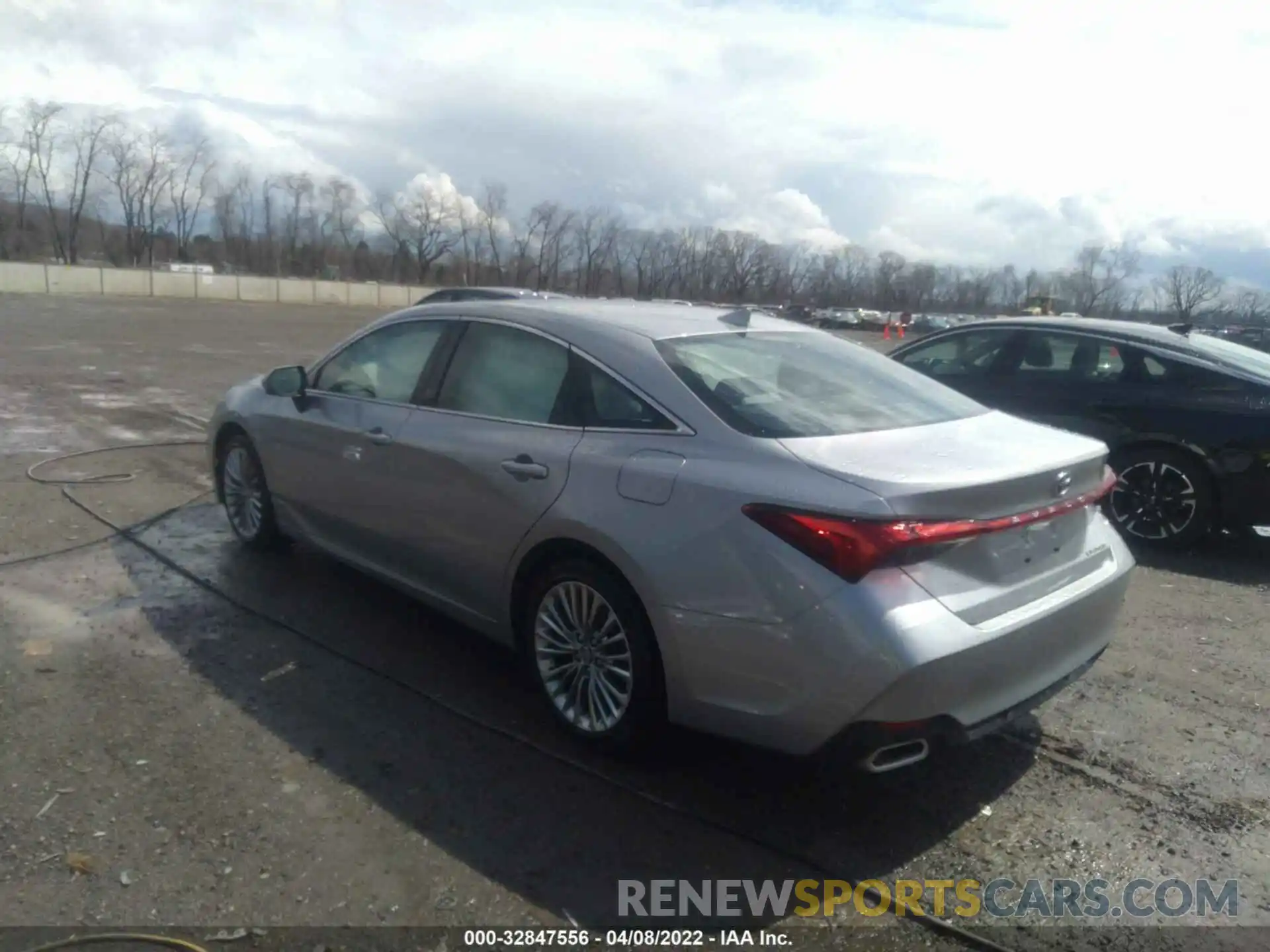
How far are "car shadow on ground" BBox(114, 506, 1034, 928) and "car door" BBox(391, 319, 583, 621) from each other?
421 millimetres

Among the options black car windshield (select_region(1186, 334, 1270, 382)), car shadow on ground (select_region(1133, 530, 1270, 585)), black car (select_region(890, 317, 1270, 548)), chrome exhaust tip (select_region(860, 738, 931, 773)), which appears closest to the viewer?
chrome exhaust tip (select_region(860, 738, 931, 773))

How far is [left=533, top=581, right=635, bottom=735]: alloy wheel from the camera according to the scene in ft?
12.0

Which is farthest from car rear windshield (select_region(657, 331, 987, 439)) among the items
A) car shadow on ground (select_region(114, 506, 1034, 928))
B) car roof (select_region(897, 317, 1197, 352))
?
car roof (select_region(897, 317, 1197, 352))

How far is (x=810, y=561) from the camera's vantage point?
306cm

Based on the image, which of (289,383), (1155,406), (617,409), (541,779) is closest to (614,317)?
(617,409)

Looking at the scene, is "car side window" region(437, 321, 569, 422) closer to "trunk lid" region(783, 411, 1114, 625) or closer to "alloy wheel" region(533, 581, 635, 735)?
"alloy wheel" region(533, 581, 635, 735)

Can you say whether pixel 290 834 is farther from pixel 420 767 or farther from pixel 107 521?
pixel 107 521

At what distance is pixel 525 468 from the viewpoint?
13.1ft

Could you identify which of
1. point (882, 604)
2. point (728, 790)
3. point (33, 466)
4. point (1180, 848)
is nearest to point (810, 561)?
point (882, 604)

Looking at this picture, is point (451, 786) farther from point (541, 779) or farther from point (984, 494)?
point (984, 494)

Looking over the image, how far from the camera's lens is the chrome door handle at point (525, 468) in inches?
154

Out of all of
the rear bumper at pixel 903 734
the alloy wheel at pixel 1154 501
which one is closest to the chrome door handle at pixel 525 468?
the rear bumper at pixel 903 734

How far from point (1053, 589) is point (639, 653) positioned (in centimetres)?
140

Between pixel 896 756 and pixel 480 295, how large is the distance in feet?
14.2
